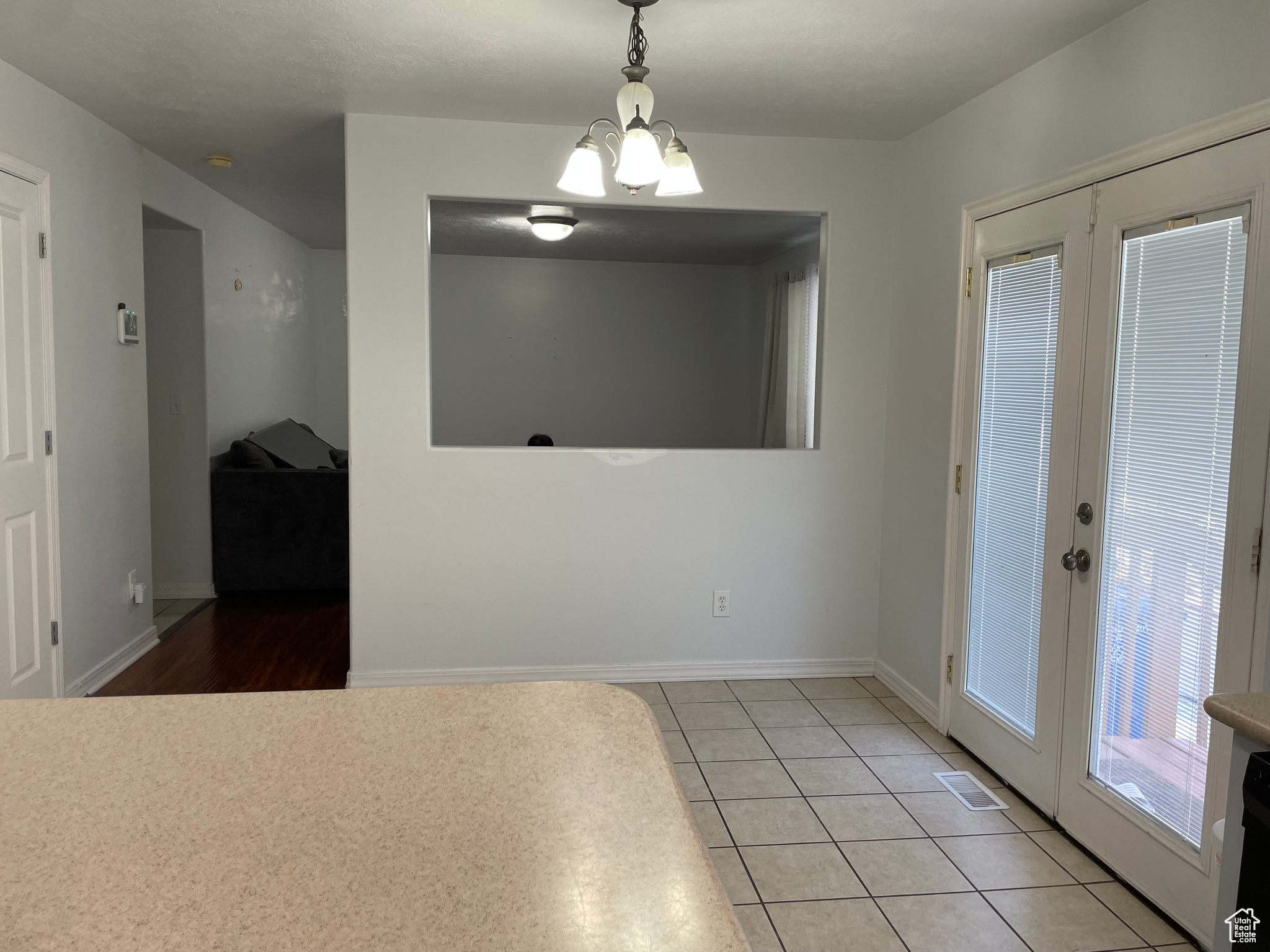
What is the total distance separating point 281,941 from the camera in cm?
73

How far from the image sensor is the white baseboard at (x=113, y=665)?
3578 mm

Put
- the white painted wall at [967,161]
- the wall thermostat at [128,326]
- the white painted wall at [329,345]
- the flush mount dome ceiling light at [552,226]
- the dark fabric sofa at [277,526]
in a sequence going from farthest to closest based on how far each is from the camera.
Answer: the white painted wall at [329,345] → the flush mount dome ceiling light at [552,226] → the dark fabric sofa at [277,526] → the wall thermostat at [128,326] → the white painted wall at [967,161]

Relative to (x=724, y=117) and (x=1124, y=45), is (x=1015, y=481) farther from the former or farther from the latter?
(x=724, y=117)

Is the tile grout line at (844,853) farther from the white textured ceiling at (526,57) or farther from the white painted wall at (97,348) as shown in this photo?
the white painted wall at (97,348)

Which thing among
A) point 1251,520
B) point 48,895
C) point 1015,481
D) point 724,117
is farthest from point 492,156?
point 48,895

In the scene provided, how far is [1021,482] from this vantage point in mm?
2865

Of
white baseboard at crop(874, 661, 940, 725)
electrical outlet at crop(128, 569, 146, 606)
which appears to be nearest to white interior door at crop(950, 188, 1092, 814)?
white baseboard at crop(874, 661, 940, 725)

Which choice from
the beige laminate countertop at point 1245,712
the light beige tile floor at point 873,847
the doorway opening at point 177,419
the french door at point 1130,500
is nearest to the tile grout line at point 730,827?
the light beige tile floor at point 873,847

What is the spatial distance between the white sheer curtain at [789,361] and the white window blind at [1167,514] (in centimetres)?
385

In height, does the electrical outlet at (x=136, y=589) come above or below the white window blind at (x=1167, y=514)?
below

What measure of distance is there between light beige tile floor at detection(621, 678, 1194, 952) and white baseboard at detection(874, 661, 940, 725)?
48 mm

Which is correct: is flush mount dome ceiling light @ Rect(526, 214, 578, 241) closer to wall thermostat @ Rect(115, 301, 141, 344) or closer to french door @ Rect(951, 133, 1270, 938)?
wall thermostat @ Rect(115, 301, 141, 344)

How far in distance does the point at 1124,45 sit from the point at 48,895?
288cm

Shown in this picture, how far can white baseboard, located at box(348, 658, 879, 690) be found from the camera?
3.74 metres
